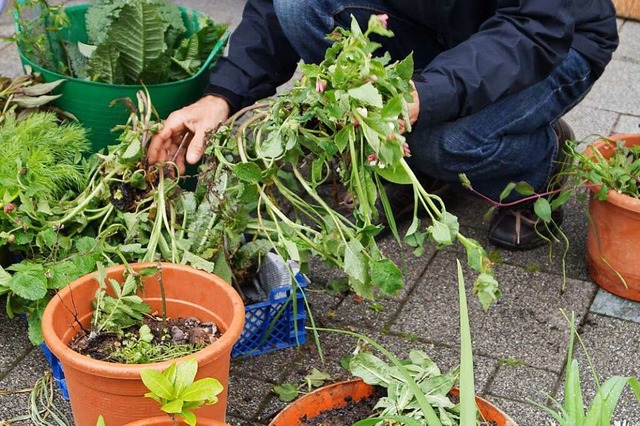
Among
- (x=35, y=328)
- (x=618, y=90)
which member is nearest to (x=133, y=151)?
(x=35, y=328)

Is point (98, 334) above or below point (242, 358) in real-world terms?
above

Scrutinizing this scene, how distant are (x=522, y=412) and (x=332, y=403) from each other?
1.77ft

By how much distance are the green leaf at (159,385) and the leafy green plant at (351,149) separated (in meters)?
0.52

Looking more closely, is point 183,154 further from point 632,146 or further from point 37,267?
point 632,146

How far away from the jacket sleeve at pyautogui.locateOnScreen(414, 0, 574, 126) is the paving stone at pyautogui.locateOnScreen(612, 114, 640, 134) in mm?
1380

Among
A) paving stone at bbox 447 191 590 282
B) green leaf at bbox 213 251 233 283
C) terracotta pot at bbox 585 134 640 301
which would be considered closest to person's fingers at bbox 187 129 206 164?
green leaf at bbox 213 251 233 283

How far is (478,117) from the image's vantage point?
279cm

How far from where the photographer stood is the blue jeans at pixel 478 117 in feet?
9.16

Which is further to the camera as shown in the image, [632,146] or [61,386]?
[632,146]

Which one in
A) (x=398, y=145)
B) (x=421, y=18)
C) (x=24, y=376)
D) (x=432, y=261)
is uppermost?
(x=398, y=145)

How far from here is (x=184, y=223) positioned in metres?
2.35

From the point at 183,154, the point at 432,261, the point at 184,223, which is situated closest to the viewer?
the point at 184,223

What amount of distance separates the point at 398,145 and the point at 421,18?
1.10 meters

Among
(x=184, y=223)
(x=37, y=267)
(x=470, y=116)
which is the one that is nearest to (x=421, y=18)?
(x=470, y=116)
